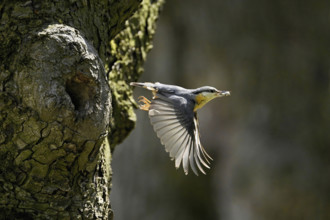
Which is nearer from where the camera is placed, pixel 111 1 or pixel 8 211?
pixel 8 211

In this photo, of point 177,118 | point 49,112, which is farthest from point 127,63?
point 49,112

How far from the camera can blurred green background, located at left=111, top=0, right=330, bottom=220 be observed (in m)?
4.34

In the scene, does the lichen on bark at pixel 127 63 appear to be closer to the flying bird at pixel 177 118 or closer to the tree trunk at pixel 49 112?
the flying bird at pixel 177 118

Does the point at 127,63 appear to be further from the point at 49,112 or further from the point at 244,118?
the point at 244,118

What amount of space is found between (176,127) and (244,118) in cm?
279

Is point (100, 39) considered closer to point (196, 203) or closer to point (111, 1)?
point (111, 1)

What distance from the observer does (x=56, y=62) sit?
1.29 metres

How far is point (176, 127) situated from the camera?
6.70 ft

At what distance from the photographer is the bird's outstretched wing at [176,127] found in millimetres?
1940

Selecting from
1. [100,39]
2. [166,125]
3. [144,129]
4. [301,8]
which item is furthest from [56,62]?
[144,129]

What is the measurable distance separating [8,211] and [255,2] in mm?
3675

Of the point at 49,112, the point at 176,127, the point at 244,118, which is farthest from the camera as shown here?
the point at 244,118

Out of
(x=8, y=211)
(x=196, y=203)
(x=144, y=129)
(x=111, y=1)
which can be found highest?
(x=111, y=1)

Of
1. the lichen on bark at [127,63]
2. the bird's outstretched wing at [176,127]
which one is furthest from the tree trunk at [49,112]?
the bird's outstretched wing at [176,127]
